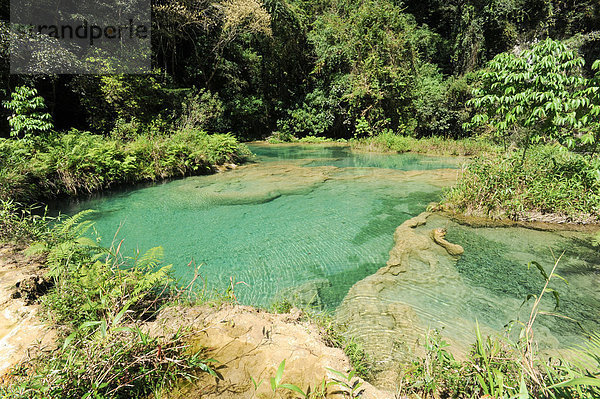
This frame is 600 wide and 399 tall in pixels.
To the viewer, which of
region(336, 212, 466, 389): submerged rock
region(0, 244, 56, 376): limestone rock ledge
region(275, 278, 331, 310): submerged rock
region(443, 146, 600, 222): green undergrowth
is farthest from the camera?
region(443, 146, 600, 222): green undergrowth

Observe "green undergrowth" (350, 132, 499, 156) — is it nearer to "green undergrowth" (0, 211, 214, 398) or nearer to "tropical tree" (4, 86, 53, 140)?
"tropical tree" (4, 86, 53, 140)

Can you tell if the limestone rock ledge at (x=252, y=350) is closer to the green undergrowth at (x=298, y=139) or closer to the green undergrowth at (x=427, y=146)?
the green undergrowth at (x=427, y=146)

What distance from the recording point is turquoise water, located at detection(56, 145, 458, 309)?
4090 millimetres

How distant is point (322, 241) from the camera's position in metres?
5.11

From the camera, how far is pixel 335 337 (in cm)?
255

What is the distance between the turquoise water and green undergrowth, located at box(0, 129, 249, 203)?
0.63 metres

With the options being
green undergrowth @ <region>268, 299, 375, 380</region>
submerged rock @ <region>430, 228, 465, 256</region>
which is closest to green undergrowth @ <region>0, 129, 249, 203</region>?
green undergrowth @ <region>268, 299, 375, 380</region>

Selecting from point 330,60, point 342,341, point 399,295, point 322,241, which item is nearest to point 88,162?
point 322,241

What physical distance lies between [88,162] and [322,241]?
651cm

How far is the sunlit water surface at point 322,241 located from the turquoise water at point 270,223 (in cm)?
2

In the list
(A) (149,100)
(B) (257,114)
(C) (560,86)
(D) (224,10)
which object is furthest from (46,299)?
(B) (257,114)

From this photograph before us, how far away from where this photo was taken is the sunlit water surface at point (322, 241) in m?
3.48

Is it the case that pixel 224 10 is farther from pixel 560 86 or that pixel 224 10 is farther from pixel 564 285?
pixel 564 285

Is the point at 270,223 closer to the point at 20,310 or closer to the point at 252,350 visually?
the point at 252,350
